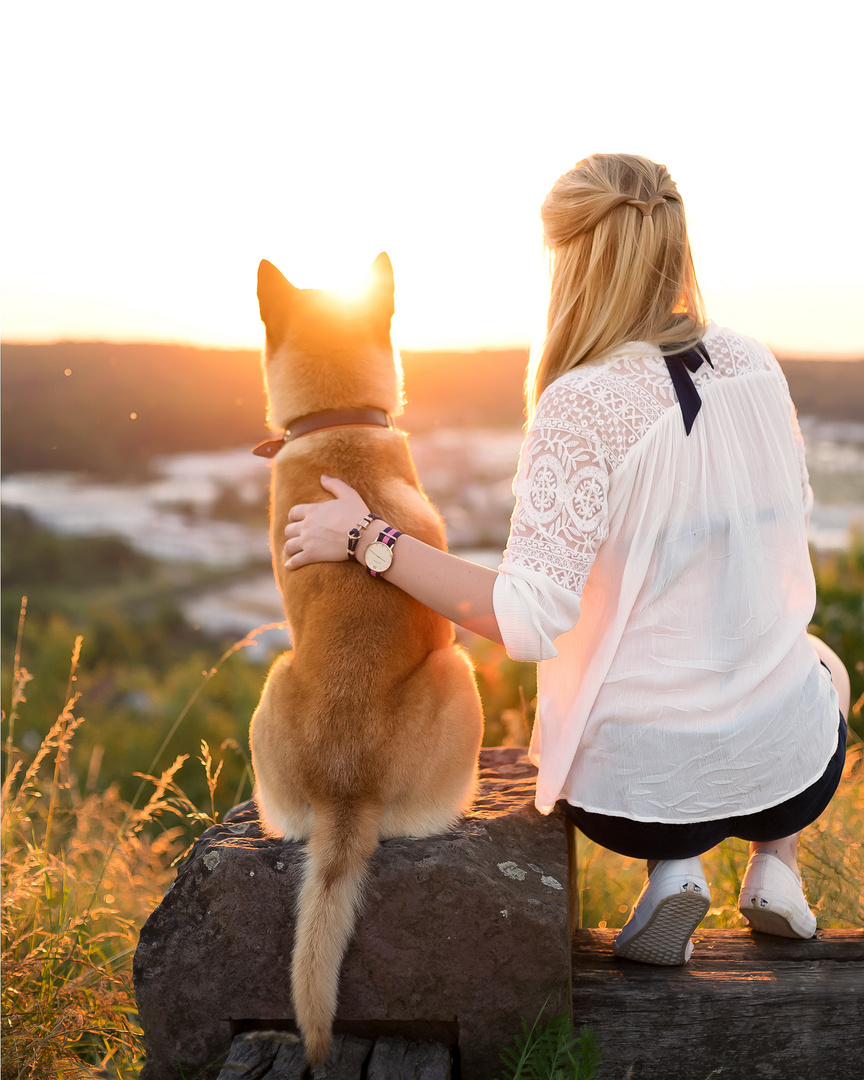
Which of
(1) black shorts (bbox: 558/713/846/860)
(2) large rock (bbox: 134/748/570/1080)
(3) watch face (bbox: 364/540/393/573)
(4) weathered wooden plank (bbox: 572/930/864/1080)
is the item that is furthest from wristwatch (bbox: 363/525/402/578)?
(4) weathered wooden plank (bbox: 572/930/864/1080)

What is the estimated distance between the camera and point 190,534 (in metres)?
23.2

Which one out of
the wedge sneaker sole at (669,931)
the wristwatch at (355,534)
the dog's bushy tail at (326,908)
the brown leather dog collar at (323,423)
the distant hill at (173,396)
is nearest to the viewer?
the dog's bushy tail at (326,908)

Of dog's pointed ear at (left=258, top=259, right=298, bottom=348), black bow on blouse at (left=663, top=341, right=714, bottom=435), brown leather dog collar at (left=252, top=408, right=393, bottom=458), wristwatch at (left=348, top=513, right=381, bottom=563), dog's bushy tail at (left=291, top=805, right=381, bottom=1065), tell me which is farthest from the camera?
dog's pointed ear at (left=258, top=259, right=298, bottom=348)

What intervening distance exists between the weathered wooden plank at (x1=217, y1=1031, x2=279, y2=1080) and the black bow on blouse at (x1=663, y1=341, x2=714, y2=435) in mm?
1619

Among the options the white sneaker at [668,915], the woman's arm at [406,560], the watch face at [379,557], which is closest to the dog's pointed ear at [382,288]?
the woman's arm at [406,560]

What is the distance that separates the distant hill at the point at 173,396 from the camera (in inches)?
150

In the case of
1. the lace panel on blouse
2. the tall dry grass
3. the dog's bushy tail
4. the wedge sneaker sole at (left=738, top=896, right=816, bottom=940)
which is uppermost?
the lace panel on blouse

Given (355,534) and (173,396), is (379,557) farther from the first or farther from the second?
(173,396)

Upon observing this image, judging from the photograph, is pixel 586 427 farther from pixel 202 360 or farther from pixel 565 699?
pixel 202 360

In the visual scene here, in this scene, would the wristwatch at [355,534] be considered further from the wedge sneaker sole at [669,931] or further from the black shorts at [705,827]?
the wedge sneaker sole at [669,931]

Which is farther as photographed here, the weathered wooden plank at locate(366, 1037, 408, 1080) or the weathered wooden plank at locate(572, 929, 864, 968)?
the weathered wooden plank at locate(572, 929, 864, 968)

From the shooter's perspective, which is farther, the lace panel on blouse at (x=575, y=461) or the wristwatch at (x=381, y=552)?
the wristwatch at (x=381, y=552)

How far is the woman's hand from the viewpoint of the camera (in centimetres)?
193

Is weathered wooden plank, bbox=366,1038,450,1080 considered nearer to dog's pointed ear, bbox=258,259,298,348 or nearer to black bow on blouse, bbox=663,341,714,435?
black bow on blouse, bbox=663,341,714,435
